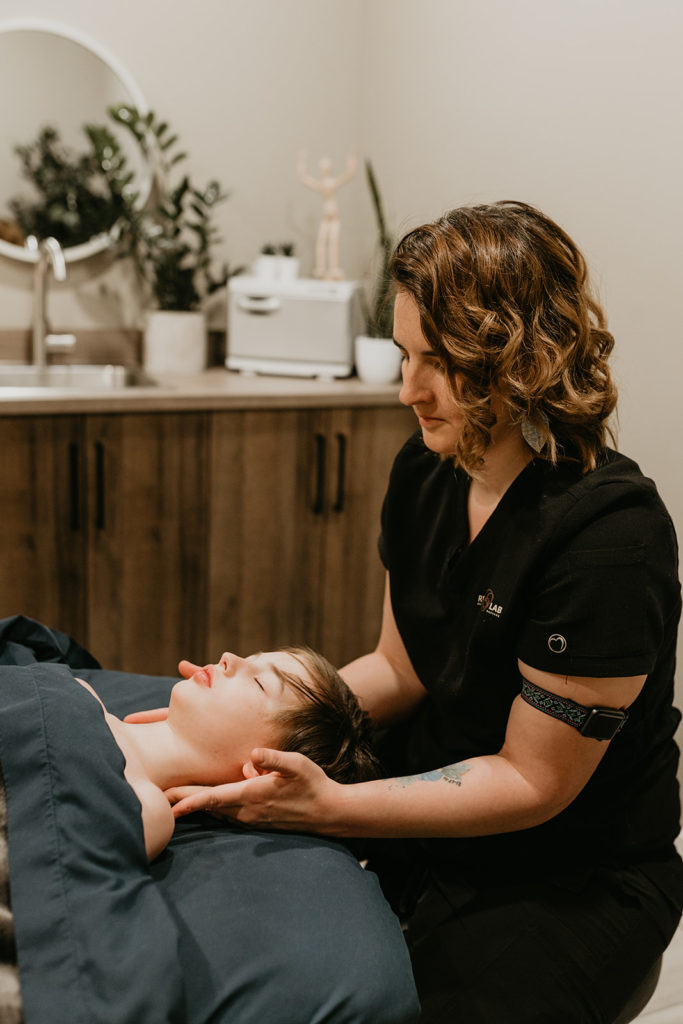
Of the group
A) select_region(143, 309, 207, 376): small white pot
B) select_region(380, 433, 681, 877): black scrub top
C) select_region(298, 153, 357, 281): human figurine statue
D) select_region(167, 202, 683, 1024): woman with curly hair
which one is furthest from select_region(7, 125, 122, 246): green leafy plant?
select_region(167, 202, 683, 1024): woman with curly hair

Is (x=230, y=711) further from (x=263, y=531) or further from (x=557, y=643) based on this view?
(x=263, y=531)

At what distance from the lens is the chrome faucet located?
2.88 meters

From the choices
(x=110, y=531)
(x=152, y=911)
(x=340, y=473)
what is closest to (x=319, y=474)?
(x=340, y=473)

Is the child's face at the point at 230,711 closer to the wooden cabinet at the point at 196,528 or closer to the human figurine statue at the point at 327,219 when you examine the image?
the wooden cabinet at the point at 196,528

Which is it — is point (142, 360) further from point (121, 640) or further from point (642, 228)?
point (642, 228)

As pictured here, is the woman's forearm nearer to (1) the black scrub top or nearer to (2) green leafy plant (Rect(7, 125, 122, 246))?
(1) the black scrub top

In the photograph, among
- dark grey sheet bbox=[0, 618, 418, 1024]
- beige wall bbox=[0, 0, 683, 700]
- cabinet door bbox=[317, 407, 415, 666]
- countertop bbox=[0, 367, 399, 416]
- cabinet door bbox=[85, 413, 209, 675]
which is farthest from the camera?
cabinet door bbox=[317, 407, 415, 666]

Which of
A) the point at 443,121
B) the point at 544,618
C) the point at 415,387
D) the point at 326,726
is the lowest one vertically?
the point at 326,726

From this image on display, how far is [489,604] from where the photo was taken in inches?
51.3

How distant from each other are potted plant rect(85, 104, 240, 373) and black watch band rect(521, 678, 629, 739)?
209cm

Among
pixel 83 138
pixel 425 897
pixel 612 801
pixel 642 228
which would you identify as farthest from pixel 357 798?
pixel 83 138

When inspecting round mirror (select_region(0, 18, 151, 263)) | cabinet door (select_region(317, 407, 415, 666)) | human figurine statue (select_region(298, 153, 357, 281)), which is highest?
round mirror (select_region(0, 18, 151, 263))

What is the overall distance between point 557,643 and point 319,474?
1644mm

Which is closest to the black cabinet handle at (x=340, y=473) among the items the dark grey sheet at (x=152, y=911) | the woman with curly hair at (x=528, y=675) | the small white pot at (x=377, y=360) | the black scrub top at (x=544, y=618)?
the small white pot at (x=377, y=360)
